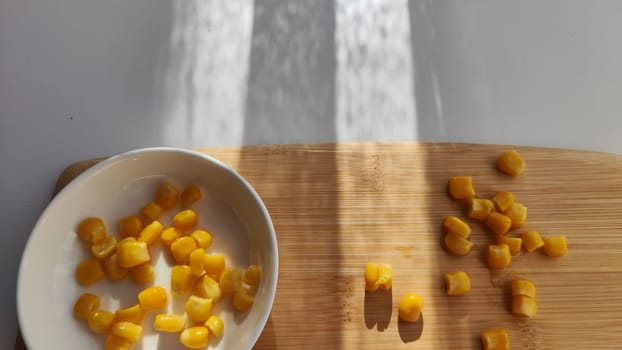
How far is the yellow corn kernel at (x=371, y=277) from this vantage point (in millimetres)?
971

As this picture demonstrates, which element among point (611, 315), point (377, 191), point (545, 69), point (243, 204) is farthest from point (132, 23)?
point (611, 315)

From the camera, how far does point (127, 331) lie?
0.90m

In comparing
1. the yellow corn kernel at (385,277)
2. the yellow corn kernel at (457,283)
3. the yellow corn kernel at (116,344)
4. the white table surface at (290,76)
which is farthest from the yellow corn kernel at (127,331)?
the yellow corn kernel at (457,283)

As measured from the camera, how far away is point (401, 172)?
1.06 metres

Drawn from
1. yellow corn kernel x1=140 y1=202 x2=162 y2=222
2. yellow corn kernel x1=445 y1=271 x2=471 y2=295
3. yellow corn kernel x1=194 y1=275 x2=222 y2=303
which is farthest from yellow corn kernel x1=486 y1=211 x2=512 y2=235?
yellow corn kernel x1=140 y1=202 x2=162 y2=222

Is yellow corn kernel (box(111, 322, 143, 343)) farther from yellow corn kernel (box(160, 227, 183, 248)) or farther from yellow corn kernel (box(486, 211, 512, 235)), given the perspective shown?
yellow corn kernel (box(486, 211, 512, 235))

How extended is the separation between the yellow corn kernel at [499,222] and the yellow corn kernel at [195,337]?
1.85 feet

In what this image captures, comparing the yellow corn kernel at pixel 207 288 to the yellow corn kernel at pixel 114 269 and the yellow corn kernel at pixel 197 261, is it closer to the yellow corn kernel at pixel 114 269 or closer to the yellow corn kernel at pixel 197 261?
the yellow corn kernel at pixel 197 261

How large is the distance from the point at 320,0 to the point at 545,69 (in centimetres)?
54

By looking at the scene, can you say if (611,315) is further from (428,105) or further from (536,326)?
(428,105)

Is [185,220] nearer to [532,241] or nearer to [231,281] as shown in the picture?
[231,281]

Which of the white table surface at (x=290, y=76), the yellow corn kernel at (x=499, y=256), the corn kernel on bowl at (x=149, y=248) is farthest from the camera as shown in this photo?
the white table surface at (x=290, y=76)

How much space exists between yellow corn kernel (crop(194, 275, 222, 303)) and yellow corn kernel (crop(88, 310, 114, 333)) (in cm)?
15

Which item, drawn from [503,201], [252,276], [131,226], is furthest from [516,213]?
[131,226]
